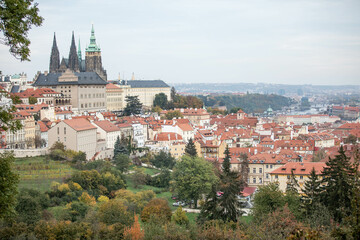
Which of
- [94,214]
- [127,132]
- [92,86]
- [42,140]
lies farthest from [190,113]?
[94,214]

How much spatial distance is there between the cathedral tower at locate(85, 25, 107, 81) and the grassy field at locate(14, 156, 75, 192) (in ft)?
182

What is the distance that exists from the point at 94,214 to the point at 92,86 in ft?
177

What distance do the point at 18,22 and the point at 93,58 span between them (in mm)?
94430

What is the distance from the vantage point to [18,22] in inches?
425

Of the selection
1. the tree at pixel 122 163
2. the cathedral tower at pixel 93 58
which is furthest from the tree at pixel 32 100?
the cathedral tower at pixel 93 58

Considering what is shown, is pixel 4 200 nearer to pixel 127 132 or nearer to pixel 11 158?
pixel 11 158

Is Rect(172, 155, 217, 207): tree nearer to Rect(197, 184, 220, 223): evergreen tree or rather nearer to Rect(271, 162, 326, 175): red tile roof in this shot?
Rect(271, 162, 326, 175): red tile roof

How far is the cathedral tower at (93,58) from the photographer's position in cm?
10306

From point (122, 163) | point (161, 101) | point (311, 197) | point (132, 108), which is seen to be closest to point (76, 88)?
point (132, 108)

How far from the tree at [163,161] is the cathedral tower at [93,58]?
48038 mm

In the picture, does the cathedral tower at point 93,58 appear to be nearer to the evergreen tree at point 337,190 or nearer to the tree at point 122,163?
the tree at point 122,163

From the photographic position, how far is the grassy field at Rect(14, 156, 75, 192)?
135ft

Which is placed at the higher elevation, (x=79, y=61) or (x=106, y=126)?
(x=79, y=61)

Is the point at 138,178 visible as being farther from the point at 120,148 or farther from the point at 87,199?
the point at 87,199
